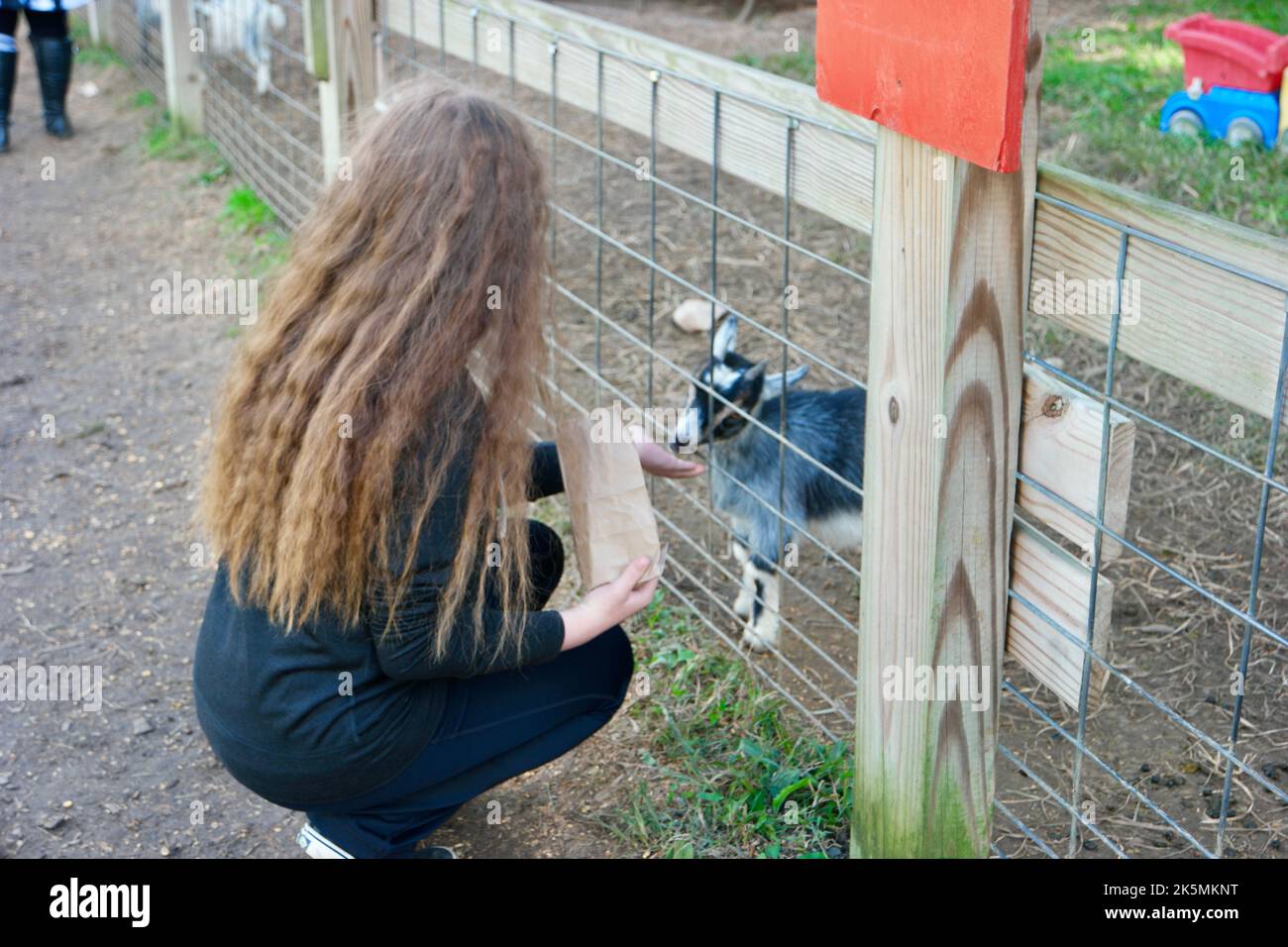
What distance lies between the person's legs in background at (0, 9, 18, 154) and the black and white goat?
604cm

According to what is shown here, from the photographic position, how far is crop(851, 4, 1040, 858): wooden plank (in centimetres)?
190

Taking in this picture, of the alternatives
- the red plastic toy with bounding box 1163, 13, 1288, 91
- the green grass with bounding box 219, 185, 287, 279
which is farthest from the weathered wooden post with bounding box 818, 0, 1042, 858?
the red plastic toy with bounding box 1163, 13, 1288, 91

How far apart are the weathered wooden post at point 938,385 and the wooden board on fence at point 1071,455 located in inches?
1.4

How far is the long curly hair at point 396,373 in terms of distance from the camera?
213 centimetres

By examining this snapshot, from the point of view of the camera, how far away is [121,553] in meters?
4.01

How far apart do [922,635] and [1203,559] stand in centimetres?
195

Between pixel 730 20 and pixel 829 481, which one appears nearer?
pixel 829 481

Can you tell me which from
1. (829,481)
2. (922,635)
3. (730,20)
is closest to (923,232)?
(922,635)

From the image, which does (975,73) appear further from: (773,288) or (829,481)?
(773,288)

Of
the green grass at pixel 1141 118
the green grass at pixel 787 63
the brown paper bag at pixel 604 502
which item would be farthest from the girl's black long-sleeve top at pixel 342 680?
the green grass at pixel 787 63

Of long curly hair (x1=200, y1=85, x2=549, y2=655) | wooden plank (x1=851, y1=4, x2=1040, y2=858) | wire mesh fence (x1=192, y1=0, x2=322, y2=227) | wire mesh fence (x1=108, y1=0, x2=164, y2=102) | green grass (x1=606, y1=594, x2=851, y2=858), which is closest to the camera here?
wooden plank (x1=851, y1=4, x2=1040, y2=858)

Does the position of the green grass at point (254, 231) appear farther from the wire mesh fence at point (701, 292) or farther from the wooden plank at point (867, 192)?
the wooden plank at point (867, 192)

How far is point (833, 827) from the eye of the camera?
2.71 meters

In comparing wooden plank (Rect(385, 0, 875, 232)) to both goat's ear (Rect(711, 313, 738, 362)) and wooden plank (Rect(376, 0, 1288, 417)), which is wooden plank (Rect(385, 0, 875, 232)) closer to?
wooden plank (Rect(376, 0, 1288, 417))
